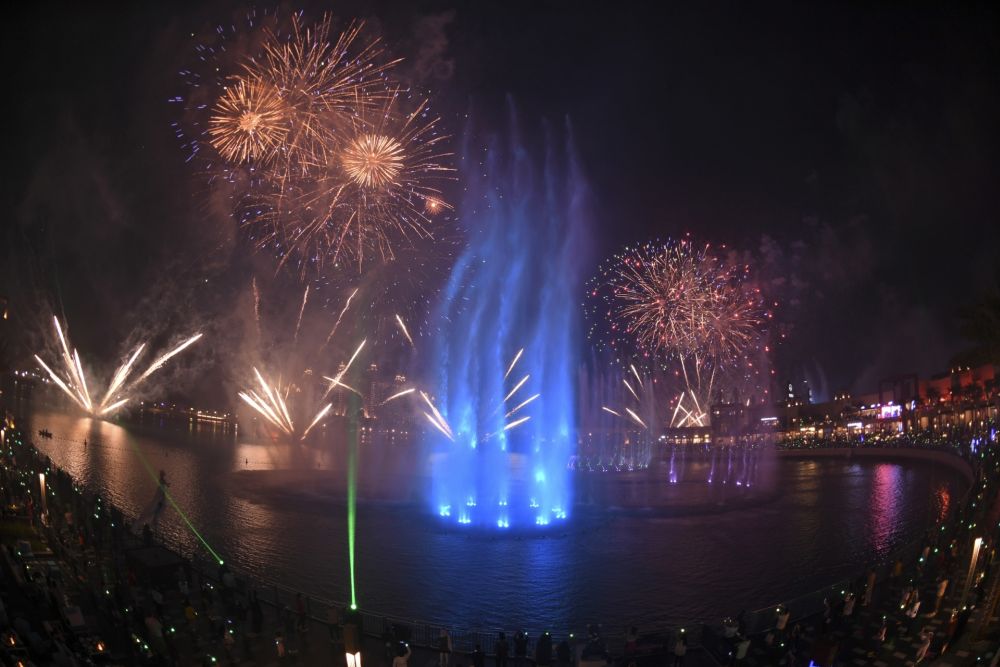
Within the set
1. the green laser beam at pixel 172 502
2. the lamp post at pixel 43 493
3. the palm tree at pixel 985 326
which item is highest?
the palm tree at pixel 985 326

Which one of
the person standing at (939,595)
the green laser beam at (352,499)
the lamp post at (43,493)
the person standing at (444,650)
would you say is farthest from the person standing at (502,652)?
the lamp post at (43,493)

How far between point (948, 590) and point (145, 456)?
46.9m

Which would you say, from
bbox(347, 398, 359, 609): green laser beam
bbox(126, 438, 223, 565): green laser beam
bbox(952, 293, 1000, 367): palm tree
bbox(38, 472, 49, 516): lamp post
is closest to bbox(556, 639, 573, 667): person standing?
bbox(347, 398, 359, 609): green laser beam

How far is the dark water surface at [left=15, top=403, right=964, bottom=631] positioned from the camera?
773 inches

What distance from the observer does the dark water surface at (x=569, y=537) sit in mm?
19641

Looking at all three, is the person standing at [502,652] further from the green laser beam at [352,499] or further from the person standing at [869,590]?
the person standing at [869,590]

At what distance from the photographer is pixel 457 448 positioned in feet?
222

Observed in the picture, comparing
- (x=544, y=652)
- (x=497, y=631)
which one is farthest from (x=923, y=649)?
(x=497, y=631)

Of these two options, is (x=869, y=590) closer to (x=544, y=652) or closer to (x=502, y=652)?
(x=544, y=652)

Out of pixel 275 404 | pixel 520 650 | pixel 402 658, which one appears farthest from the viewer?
pixel 275 404

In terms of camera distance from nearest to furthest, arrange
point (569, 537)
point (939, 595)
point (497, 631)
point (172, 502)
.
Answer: point (497, 631), point (939, 595), point (569, 537), point (172, 502)

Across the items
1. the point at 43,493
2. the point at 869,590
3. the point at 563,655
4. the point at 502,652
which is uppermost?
the point at 43,493

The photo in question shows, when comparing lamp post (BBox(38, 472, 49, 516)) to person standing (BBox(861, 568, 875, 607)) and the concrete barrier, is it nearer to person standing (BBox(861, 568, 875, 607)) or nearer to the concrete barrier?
person standing (BBox(861, 568, 875, 607))

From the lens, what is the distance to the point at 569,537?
27406 millimetres
